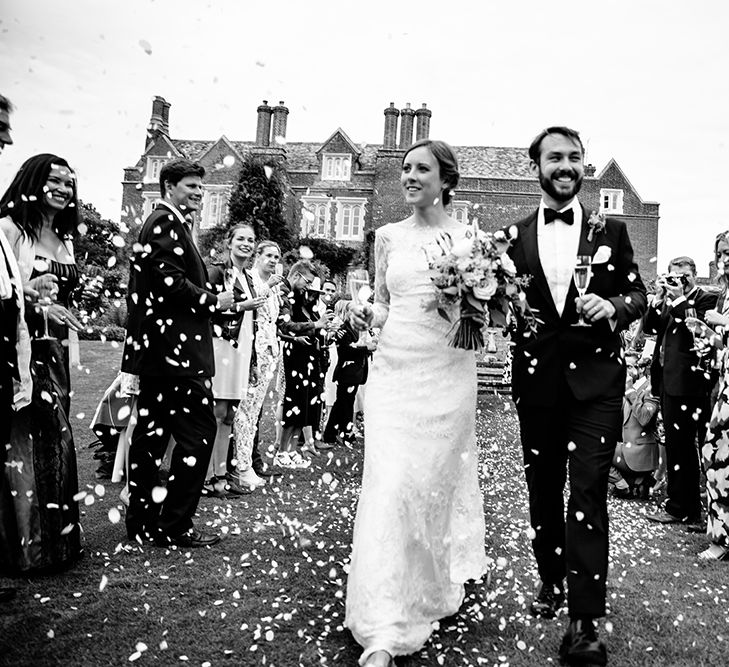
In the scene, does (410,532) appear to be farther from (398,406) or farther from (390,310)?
(390,310)

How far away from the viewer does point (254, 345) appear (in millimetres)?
7156

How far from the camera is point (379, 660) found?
9.53ft

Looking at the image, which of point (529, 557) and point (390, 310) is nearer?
point (390, 310)

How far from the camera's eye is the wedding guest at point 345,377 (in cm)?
963

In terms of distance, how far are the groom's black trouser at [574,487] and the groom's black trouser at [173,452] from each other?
237 centimetres

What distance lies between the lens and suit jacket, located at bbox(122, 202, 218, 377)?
464 centimetres

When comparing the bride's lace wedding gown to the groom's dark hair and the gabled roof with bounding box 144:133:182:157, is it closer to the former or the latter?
the groom's dark hair

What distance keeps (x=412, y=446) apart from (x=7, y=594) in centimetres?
233

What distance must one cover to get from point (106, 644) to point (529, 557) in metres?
3.00

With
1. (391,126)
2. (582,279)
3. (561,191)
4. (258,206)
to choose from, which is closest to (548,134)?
(561,191)

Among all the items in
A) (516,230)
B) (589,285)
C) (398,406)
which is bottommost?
(398,406)

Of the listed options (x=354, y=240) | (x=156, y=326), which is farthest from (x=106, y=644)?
(x=354, y=240)

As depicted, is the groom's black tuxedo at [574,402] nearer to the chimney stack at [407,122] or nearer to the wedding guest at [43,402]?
the wedding guest at [43,402]

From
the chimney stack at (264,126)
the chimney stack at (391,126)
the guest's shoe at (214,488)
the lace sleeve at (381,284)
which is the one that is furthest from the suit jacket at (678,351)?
the chimney stack at (264,126)
